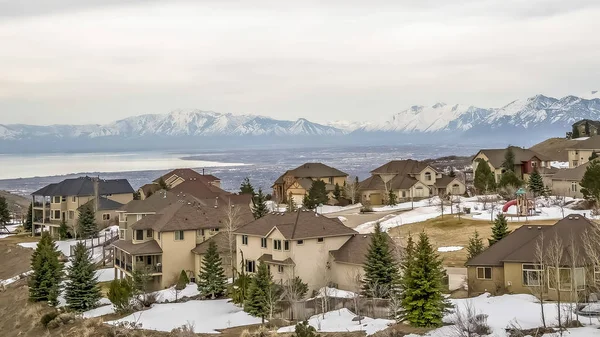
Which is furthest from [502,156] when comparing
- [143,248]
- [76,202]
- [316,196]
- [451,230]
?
[143,248]

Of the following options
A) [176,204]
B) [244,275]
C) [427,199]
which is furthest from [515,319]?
[427,199]

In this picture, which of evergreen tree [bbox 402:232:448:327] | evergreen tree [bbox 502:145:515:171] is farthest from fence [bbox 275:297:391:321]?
evergreen tree [bbox 502:145:515:171]

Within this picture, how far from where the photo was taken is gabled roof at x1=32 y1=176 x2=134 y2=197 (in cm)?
7675

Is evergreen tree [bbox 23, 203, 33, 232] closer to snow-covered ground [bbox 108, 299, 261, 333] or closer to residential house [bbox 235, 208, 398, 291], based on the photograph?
snow-covered ground [bbox 108, 299, 261, 333]

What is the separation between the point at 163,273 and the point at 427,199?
147 feet

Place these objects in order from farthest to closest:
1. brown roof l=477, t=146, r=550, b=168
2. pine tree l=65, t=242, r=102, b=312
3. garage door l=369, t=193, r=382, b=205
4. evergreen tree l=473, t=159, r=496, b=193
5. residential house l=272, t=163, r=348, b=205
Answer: brown roof l=477, t=146, r=550, b=168 → residential house l=272, t=163, r=348, b=205 → garage door l=369, t=193, r=382, b=205 → evergreen tree l=473, t=159, r=496, b=193 → pine tree l=65, t=242, r=102, b=312

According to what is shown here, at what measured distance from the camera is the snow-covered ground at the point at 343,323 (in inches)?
1373

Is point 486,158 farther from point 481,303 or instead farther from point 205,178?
point 481,303

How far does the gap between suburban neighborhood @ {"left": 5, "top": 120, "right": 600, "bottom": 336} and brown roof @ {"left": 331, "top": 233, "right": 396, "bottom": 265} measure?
0.35 feet

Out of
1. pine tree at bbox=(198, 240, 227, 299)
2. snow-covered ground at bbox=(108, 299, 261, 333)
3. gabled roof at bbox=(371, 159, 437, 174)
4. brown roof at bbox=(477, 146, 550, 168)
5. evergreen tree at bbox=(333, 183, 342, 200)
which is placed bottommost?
snow-covered ground at bbox=(108, 299, 261, 333)

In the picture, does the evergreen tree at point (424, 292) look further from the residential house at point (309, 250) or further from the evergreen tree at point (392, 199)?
the evergreen tree at point (392, 199)

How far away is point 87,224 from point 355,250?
34793mm

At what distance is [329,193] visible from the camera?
93.8 m

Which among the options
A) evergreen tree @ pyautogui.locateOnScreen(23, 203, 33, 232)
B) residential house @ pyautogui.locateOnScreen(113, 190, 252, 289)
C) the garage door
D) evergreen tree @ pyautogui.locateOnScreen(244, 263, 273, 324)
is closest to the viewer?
evergreen tree @ pyautogui.locateOnScreen(244, 263, 273, 324)
